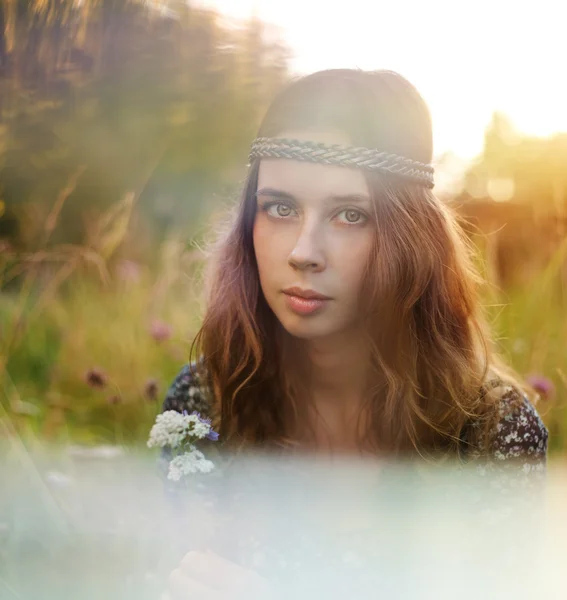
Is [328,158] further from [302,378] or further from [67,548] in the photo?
[67,548]

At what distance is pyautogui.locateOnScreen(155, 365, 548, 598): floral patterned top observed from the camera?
48.3 inches

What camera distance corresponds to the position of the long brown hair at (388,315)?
1140mm

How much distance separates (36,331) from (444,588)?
1.14 metres

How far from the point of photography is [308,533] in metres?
1.27

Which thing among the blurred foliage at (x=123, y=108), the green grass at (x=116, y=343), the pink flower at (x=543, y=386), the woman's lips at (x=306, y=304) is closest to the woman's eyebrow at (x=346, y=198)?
the woman's lips at (x=306, y=304)

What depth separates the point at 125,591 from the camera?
124cm

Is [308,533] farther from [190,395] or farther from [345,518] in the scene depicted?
[190,395]

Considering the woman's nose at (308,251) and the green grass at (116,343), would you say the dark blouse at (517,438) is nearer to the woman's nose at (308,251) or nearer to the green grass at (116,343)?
the green grass at (116,343)

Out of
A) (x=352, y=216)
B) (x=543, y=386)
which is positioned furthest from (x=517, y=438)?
(x=352, y=216)

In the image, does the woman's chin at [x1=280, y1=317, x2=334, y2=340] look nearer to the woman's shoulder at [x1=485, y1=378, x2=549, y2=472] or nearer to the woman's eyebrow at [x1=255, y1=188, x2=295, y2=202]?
the woman's eyebrow at [x1=255, y1=188, x2=295, y2=202]

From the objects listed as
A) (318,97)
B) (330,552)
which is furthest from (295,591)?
(318,97)

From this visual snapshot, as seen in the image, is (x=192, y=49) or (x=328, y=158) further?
(x=192, y=49)

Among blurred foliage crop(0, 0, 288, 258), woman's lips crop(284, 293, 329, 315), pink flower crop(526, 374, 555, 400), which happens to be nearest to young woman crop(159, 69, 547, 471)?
woman's lips crop(284, 293, 329, 315)

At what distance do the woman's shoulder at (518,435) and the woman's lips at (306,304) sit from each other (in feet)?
1.39
